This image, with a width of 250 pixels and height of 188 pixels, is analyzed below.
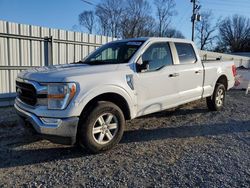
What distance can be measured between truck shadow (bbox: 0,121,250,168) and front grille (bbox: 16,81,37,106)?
2.91 ft

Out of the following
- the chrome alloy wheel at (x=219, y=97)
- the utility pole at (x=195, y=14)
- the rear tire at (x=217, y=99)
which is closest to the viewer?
the rear tire at (x=217, y=99)

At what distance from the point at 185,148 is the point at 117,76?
5.79ft

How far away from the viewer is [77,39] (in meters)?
9.46

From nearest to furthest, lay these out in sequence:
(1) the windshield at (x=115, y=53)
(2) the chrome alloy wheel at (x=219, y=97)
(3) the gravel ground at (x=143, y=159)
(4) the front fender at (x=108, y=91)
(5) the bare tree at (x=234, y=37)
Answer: (3) the gravel ground at (x=143, y=159)
(4) the front fender at (x=108, y=91)
(1) the windshield at (x=115, y=53)
(2) the chrome alloy wheel at (x=219, y=97)
(5) the bare tree at (x=234, y=37)

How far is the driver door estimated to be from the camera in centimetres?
473

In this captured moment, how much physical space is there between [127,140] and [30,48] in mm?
5145

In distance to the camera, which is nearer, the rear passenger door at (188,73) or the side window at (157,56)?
the side window at (157,56)

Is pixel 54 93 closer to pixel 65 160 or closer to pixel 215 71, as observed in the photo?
pixel 65 160

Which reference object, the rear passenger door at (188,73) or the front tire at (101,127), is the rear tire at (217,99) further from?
the front tire at (101,127)

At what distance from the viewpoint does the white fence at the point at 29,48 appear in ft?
25.2

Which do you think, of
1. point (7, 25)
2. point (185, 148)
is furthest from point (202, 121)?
point (7, 25)

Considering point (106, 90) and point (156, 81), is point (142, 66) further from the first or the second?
point (106, 90)

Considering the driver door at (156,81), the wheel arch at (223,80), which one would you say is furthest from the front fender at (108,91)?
the wheel arch at (223,80)

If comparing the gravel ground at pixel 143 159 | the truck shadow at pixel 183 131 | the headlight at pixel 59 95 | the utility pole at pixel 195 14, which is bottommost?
the gravel ground at pixel 143 159
